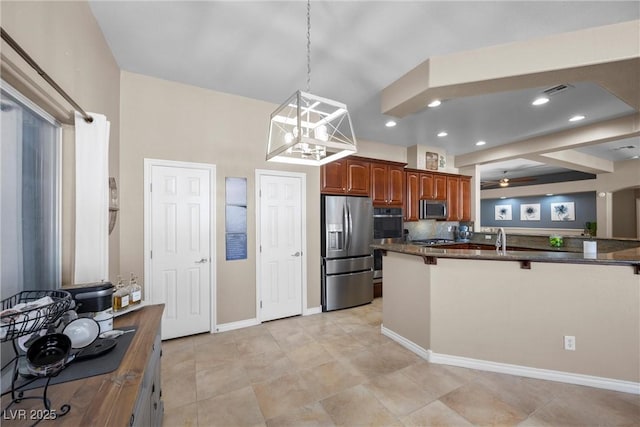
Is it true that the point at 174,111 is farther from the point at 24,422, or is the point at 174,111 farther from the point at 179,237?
the point at 24,422

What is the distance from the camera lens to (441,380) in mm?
2264

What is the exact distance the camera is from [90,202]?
1.68 m

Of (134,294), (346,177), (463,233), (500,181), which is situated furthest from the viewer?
(500,181)

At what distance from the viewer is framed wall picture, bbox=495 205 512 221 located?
33.7 ft

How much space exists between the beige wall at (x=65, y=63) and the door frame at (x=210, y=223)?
1.26 feet

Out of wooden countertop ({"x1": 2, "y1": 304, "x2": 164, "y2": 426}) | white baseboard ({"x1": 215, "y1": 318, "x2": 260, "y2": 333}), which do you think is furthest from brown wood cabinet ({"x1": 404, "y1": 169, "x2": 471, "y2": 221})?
wooden countertop ({"x1": 2, "y1": 304, "x2": 164, "y2": 426})

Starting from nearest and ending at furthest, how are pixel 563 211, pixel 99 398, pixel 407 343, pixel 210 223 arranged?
pixel 99 398, pixel 407 343, pixel 210 223, pixel 563 211

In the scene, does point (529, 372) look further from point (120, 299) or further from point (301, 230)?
point (120, 299)

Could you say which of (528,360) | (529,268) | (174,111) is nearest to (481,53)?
(529,268)

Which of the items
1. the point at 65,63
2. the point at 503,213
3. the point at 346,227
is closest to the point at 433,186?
the point at 346,227

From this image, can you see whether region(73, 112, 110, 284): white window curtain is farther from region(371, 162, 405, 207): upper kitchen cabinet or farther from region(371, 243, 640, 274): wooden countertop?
region(371, 162, 405, 207): upper kitchen cabinet

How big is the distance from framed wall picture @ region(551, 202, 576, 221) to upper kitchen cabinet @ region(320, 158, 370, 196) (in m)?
8.27

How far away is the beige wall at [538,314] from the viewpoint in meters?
2.13

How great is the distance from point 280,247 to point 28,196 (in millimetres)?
2531
